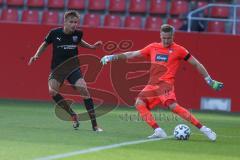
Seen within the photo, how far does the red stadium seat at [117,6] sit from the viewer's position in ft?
79.9

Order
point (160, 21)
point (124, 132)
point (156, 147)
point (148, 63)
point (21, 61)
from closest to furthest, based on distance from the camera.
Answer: point (156, 147), point (124, 132), point (148, 63), point (21, 61), point (160, 21)

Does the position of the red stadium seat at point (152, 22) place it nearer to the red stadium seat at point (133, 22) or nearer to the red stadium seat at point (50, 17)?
the red stadium seat at point (133, 22)

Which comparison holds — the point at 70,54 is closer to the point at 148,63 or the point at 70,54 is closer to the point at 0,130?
the point at 0,130

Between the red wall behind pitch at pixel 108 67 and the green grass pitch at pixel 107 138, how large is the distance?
2384 mm

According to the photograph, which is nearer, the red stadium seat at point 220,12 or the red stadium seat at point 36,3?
the red stadium seat at point 220,12

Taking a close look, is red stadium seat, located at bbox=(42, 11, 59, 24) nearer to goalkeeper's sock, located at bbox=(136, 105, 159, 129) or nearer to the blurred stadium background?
the blurred stadium background

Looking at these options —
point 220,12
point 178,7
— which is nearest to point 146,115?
point 220,12

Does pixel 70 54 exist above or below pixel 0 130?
above

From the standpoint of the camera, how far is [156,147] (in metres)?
11.6

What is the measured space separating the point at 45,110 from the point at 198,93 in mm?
4457

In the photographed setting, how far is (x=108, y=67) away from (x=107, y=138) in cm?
840

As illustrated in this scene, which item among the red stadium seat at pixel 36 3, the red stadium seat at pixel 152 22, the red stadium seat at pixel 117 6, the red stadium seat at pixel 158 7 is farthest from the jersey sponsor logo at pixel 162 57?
the red stadium seat at pixel 36 3

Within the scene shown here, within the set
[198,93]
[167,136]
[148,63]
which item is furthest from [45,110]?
[167,136]

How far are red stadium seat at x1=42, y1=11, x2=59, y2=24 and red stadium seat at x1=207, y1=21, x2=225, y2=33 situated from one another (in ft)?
15.1
